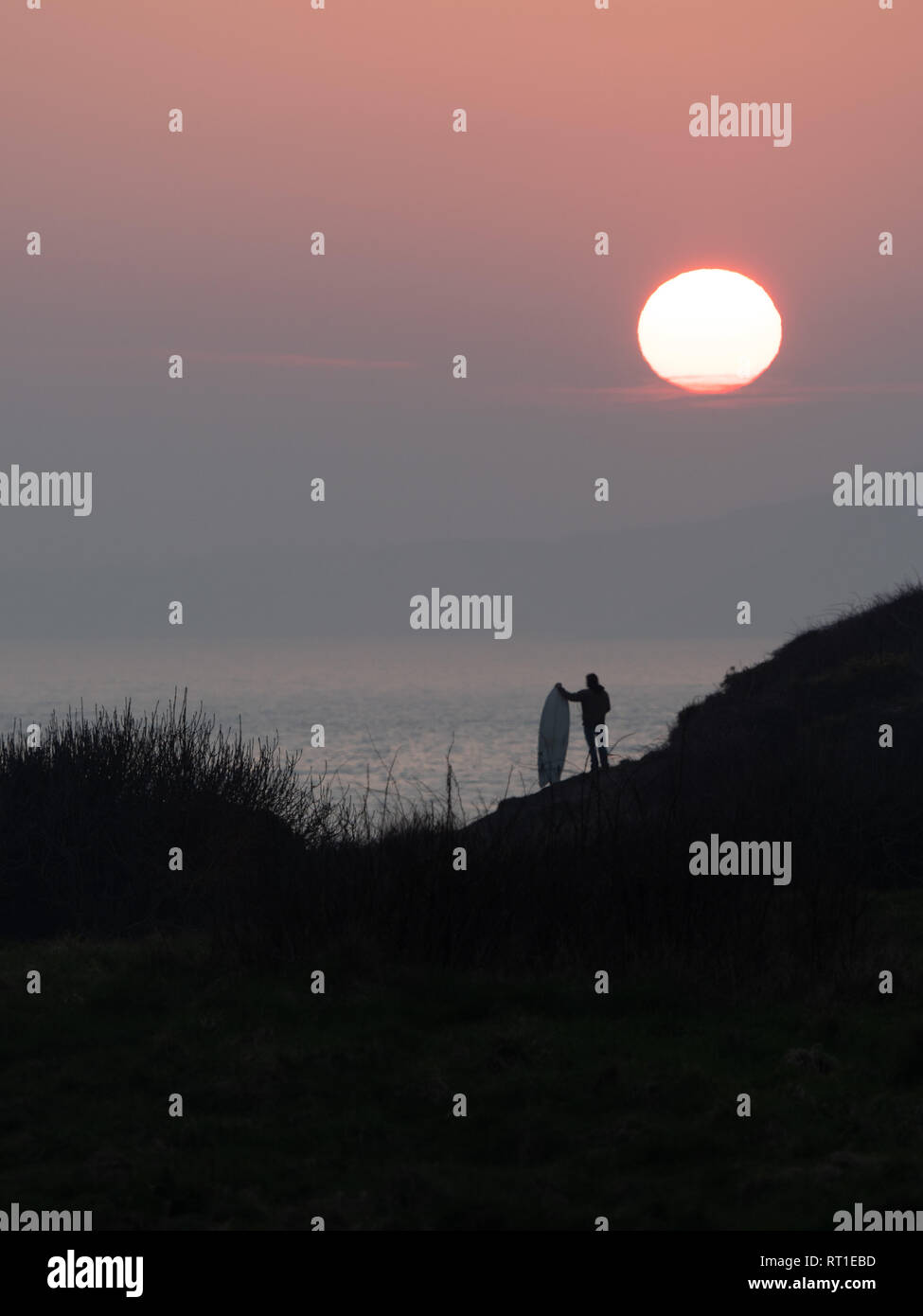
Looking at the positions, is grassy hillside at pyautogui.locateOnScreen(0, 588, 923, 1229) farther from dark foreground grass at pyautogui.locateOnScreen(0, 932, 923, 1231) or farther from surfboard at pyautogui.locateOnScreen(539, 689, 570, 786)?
surfboard at pyautogui.locateOnScreen(539, 689, 570, 786)

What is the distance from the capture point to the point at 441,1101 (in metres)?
10.2

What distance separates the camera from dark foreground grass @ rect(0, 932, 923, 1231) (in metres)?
8.53

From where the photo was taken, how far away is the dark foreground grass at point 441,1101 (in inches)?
336

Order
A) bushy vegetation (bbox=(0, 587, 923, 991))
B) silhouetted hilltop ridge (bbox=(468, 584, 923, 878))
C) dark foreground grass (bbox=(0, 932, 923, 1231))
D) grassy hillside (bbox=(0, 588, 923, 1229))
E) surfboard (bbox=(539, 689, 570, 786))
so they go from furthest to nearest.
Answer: surfboard (bbox=(539, 689, 570, 786))
silhouetted hilltop ridge (bbox=(468, 584, 923, 878))
bushy vegetation (bbox=(0, 587, 923, 991))
grassy hillside (bbox=(0, 588, 923, 1229))
dark foreground grass (bbox=(0, 932, 923, 1231))

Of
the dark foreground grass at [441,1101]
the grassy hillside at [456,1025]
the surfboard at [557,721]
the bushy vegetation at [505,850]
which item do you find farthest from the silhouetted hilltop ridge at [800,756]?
the dark foreground grass at [441,1101]

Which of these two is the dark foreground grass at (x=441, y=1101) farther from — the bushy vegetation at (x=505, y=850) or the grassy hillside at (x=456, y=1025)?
the bushy vegetation at (x=505, y=850)

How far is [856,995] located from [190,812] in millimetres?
11421

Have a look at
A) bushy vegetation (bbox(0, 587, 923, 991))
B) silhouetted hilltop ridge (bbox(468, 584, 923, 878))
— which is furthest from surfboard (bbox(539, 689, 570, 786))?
bushy vegetation (bbox(0, 587, 923, 991))

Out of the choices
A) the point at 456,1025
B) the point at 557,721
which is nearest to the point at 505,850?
the point at 456,1025

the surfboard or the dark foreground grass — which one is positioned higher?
the surfboard

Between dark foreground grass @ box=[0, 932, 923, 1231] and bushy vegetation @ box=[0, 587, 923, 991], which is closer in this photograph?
dark foreground grass @ box=[0, 932, 923, 1231]

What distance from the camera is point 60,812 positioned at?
20.7 meters

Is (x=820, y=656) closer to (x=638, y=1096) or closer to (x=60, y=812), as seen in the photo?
(x=60, y=812)
